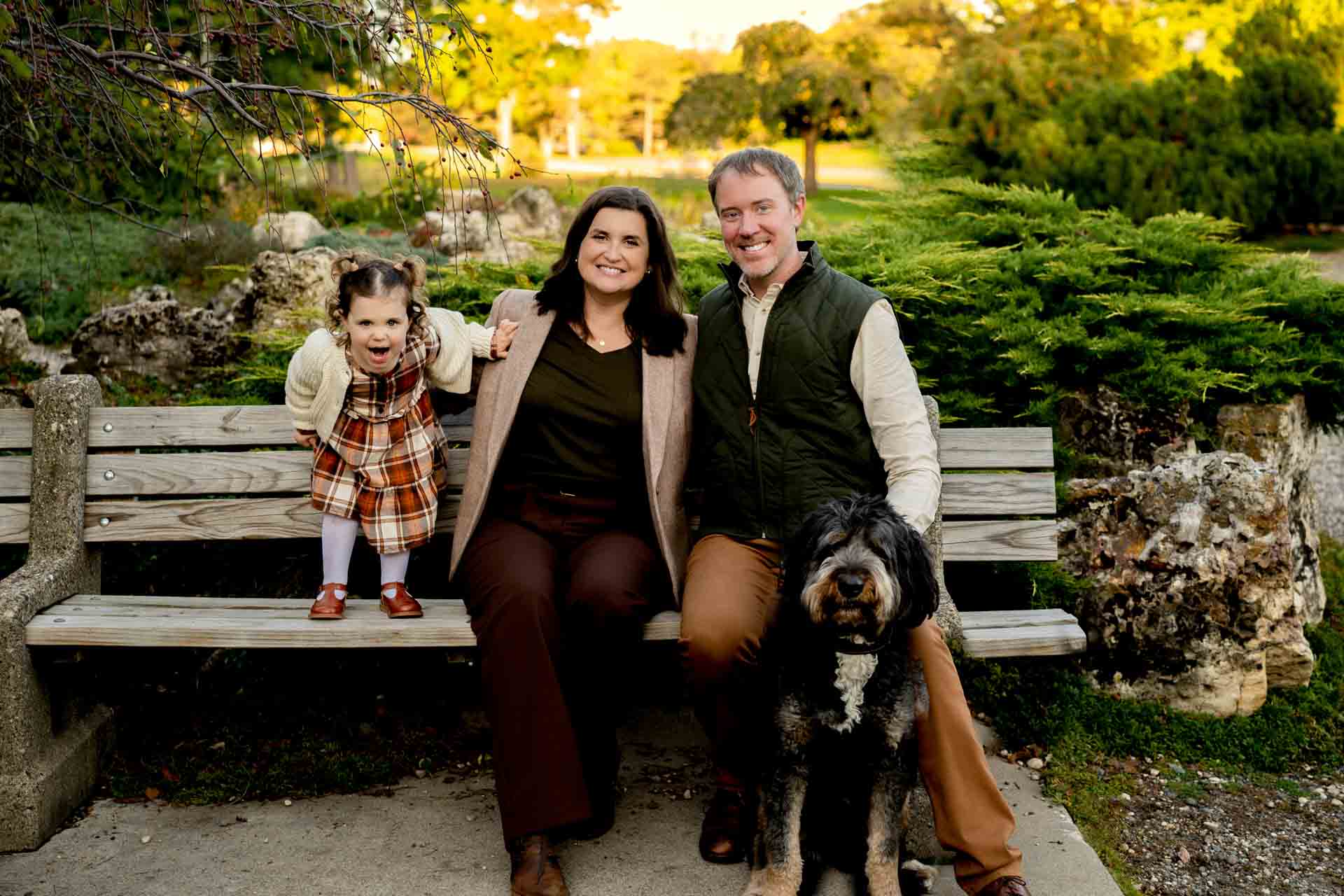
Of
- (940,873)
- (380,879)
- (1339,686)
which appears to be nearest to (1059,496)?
(1339,686)

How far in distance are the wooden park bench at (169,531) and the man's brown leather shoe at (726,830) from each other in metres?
0.56

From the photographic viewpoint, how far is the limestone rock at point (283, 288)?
5918 mm

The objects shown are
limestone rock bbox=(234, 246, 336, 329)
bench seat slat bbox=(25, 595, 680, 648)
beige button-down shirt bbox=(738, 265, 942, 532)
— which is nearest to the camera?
beige button-down shirt bbox=(738, 265, 942, 532)

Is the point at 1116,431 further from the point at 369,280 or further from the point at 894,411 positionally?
the point at 369,280

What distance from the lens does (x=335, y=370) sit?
360 centimetres

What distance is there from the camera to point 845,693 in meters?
3.12

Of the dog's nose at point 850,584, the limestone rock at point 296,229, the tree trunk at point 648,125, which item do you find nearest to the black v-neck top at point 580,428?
the dog's nose at point 850,584

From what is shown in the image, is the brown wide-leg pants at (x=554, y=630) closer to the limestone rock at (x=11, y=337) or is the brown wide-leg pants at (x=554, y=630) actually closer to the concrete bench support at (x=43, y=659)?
the concrete bench support at (x=43, y=659)

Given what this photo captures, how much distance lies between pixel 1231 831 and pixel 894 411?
72.7 inches

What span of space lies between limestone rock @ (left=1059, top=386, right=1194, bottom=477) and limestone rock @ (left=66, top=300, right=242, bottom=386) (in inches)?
173

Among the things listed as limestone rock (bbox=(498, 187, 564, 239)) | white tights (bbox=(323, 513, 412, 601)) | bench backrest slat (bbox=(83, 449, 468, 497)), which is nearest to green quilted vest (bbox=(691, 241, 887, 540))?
white tights (bbox=(323, 513, 412, 601))

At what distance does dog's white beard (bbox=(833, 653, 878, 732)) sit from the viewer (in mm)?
3102

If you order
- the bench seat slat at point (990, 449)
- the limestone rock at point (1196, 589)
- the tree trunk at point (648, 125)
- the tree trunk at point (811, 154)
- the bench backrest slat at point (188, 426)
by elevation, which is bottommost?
the limestone rock at point (1196, 589)

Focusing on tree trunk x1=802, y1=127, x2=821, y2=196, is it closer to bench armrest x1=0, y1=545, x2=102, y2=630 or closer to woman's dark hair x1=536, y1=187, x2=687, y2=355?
woman's dark hair x1=536, y1=187, x2=687, y2=355
